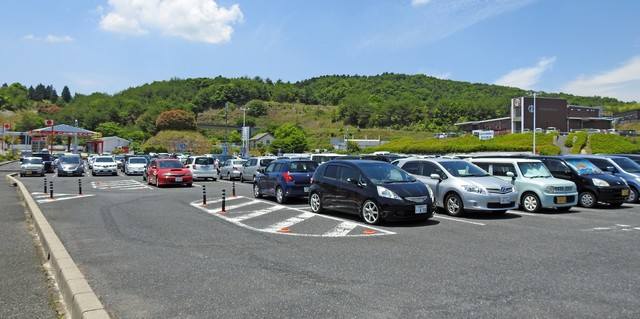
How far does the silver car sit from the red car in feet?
43.9

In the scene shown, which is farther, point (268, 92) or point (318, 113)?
point (268, 92)

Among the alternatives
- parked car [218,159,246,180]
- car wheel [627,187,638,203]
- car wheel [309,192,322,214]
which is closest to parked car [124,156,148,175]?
parked car [218,159,246,180]

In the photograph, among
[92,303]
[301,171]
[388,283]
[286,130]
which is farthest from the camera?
[286,130]

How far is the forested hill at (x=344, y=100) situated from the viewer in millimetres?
141125

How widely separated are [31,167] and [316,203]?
96.0ft

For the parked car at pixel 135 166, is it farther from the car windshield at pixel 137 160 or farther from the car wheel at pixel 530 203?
the car wheel at pixel 530 203

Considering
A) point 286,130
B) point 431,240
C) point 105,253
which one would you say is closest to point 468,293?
point 431,240

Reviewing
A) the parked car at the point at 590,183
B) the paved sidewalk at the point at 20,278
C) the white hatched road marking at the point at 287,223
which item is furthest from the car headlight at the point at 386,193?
the parked car at the point at 590,183

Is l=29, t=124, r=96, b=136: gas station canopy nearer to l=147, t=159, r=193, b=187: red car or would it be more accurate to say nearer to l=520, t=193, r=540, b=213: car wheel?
l=147, t=159, r=193, b=187: red car

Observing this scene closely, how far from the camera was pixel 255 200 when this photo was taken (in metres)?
17.7

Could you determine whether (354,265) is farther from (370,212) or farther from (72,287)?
(370,212)

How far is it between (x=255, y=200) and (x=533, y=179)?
9.16m

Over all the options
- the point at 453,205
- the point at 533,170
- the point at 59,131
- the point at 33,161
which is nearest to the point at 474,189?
the point at 453,205

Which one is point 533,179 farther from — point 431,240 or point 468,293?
→ point 468,293
